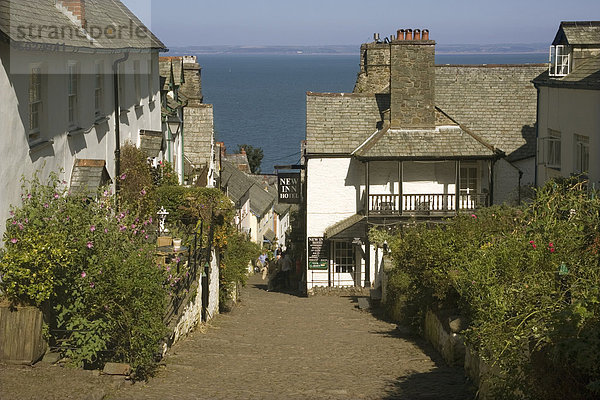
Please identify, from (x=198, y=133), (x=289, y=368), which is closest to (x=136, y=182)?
(x=289, y=368)

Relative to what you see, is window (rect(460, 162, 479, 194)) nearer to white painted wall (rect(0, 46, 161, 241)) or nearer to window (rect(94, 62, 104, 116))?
white painted wall (rect(0, 46, 161, 241))

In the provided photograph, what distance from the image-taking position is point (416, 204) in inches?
1217

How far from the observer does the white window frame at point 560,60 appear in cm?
2594

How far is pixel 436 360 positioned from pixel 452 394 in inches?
125

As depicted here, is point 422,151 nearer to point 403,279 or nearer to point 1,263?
point 403,279

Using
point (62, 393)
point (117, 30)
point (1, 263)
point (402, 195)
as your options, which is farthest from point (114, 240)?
point (402, 195)

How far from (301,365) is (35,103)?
21.1ft

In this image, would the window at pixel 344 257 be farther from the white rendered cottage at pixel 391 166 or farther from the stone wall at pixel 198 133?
the stone wall at pixel 198 133

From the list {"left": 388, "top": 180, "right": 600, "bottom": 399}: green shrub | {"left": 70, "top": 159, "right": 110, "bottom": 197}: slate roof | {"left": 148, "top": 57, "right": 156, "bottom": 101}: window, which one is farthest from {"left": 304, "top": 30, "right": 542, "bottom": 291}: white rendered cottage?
{"left": 70, "top": 159, "right": 110, "bottom": 197}: slate roof

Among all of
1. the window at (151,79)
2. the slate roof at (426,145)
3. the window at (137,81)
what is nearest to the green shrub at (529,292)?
the window at (137,81)

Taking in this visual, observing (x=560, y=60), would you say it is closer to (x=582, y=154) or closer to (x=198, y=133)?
(x=582, y=154)

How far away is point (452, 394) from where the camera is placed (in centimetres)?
1182

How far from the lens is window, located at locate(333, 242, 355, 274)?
104ft

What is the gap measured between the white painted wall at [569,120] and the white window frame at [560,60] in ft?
1.80
